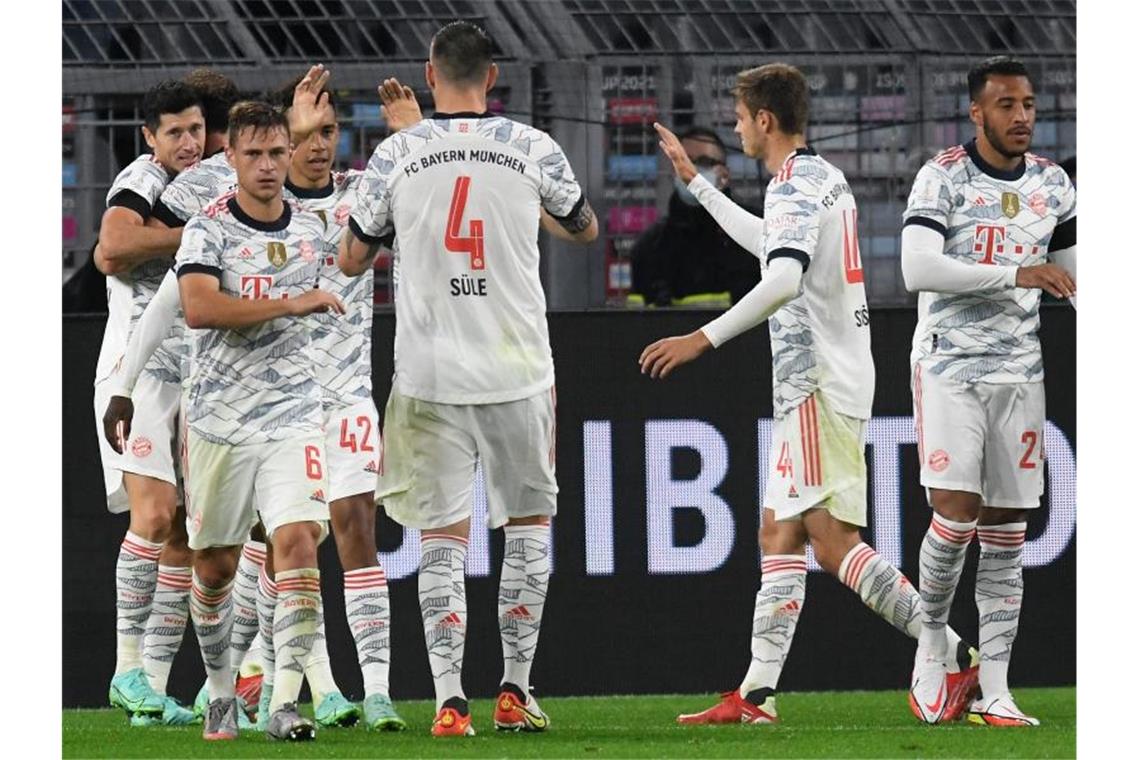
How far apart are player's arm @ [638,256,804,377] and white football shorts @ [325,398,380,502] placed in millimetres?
1123

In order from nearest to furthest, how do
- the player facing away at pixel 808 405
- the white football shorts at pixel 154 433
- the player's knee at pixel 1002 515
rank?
the player facing away at pixel 808 405
the player's knee at pixel 1002 515
the white football shorts at pixel 154 433

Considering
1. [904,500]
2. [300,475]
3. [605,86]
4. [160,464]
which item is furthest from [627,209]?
[300,475]

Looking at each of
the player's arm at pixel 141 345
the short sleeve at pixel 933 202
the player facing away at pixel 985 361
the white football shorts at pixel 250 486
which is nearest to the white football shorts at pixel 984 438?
the player facing away at pixel 985 361

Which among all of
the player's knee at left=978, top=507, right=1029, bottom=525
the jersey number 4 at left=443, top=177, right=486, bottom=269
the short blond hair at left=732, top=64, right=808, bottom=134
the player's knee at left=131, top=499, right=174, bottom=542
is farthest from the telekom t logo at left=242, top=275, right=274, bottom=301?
the player's knee at left=978, top=507, right=1029, bottom=525

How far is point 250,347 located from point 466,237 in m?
0.72

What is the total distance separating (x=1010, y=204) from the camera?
25.2 feet

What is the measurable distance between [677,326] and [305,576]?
2857 mm

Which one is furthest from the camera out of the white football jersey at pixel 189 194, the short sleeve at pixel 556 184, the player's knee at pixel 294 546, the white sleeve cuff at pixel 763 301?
the white football jersey at pixel 189 194

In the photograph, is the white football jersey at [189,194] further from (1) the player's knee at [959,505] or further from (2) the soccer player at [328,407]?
(1) the player's knee at [959,505]

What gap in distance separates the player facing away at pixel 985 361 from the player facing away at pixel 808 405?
0.17 meters

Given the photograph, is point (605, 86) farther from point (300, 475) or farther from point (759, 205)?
point (300, 475)

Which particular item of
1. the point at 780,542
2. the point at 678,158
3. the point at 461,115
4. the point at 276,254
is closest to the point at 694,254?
the point at 678,158

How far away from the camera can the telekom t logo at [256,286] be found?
712cm

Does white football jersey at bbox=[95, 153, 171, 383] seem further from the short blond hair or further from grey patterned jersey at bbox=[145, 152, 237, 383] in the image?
the short blond hair
